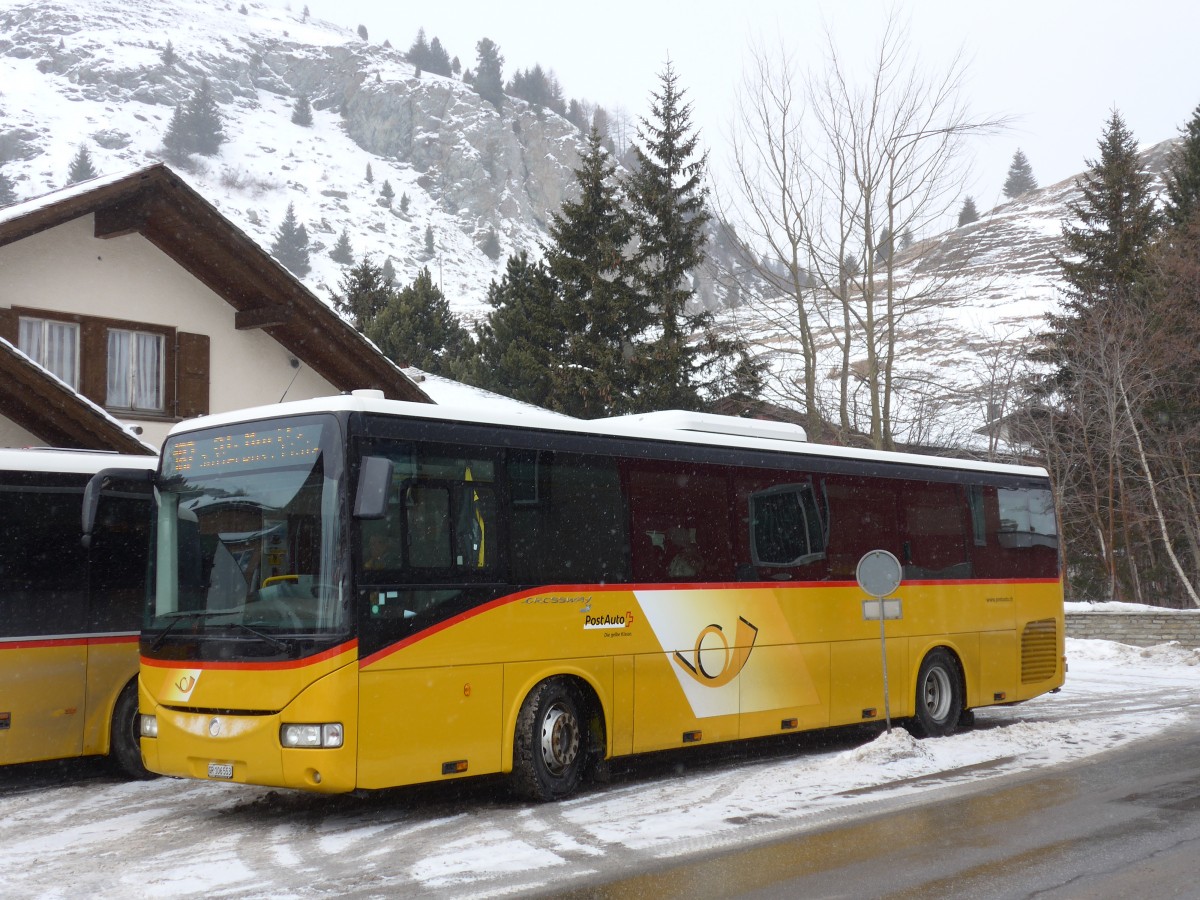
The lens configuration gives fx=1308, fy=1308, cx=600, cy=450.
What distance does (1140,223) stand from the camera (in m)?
44.8

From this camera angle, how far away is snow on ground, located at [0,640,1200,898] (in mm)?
7457

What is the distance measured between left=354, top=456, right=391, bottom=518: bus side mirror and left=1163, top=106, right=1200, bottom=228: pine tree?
42.1 meters

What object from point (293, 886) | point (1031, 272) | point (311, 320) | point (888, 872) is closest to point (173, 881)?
point (293, 886)

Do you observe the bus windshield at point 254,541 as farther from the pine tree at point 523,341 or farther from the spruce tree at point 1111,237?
the spruce tree at point 1111,237

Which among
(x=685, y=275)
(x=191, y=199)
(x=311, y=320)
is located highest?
(x=685, y=275)

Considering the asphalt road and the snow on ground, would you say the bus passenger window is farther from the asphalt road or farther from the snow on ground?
the asphalt road

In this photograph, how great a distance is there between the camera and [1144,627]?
2602 cm

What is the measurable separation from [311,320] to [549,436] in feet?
38.7

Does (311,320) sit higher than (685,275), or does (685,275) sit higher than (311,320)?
(685,275)

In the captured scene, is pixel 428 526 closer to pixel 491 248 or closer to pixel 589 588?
pixel 589 588

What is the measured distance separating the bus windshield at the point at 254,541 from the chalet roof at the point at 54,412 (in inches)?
256

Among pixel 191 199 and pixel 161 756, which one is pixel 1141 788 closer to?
pixel 161 756

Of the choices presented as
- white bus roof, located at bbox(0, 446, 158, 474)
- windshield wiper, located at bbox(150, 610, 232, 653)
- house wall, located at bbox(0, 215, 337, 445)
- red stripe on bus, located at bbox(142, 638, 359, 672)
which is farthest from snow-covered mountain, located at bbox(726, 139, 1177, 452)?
red stripe on bus, located at bbox(142, 638, 359, 672)

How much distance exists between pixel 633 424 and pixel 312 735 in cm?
419
